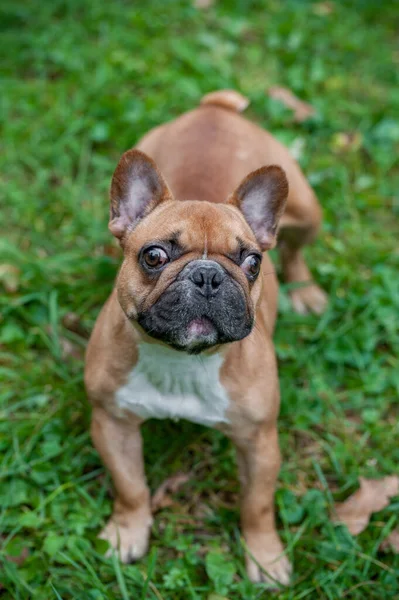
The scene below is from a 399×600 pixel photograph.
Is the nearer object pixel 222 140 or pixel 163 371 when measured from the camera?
pixel 163 371

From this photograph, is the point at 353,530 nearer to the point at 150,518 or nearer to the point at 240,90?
the point at 150,518

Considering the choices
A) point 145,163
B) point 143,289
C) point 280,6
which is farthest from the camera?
point 280,6

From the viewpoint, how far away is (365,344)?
482 cm

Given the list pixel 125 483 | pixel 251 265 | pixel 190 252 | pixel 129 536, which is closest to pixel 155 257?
pixel 190 252

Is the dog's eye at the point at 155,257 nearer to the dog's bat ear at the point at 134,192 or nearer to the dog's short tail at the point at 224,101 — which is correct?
the dog's bat ear at the point at 134,192

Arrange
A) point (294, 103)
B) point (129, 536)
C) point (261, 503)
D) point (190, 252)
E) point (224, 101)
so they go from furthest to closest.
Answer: point (294, 103), point (224, 101), point (129, 536), point (261, 503), point (190, 252)

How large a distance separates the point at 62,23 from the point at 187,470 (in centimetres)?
428

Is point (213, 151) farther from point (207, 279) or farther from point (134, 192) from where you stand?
point (207, 279)

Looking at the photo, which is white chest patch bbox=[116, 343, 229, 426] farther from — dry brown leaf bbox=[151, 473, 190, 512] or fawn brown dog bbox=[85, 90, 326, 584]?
dry brown leaf bbox=[151, 473, 190, 512]

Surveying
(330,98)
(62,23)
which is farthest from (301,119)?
(62,23)

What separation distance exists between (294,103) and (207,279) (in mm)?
3804

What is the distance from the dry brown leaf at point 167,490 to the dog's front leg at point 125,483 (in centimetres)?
14

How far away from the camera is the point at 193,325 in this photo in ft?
9.87

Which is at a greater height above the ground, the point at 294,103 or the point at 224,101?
the point at 224,101
